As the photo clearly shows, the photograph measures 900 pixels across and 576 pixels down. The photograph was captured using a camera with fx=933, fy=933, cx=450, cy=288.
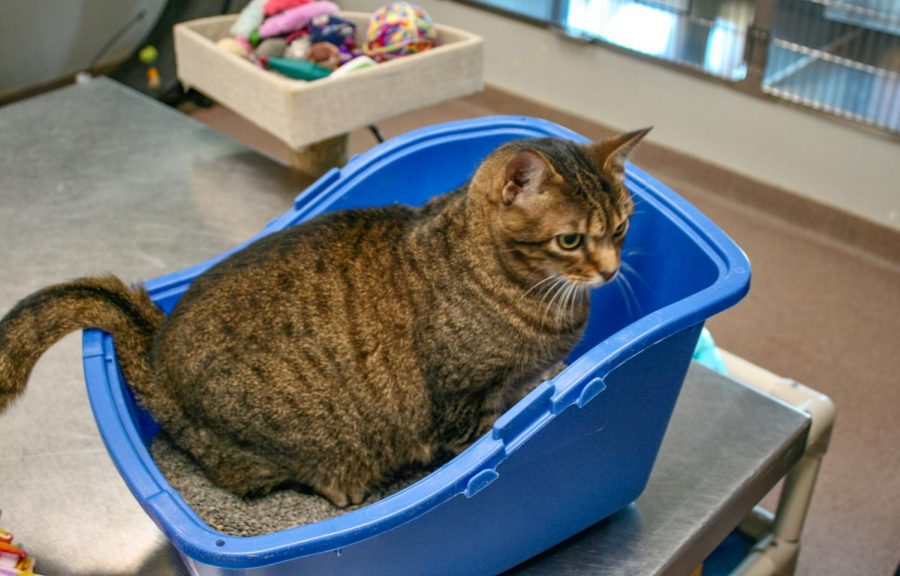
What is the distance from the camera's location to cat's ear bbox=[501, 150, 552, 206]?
2.92 ft

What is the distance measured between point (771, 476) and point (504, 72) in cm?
207

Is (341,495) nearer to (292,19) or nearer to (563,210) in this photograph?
(563,210)

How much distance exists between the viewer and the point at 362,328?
3.24 feet

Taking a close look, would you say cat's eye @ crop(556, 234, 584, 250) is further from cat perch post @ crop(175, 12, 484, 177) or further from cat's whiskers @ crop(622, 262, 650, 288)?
cat perch post @ crop(175, 12, 484, 177)

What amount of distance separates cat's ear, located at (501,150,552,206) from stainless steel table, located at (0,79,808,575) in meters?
0.33

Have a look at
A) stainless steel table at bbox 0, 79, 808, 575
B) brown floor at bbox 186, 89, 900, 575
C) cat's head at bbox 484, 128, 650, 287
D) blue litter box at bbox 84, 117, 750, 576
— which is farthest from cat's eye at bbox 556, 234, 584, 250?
brown floor at bbox 186, 89, 900, 575

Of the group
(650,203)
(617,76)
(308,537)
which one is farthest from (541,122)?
(617,76)

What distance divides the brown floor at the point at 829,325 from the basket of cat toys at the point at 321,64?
90cm

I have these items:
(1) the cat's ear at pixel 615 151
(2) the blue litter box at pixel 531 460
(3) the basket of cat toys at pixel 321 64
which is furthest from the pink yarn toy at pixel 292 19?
(1) the cat's ear at pixel 615 151

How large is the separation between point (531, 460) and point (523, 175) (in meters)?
0.29

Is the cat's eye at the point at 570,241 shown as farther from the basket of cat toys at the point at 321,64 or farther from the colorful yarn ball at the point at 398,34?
the colorful yarn ball at the point at 398,34

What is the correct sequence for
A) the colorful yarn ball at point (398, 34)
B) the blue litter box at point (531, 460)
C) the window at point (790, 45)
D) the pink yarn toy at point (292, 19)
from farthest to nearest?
the window at point (790, 45) → the pink yarn toy at point (292, 19) → the colorful yarn ball at point (398, 34) → the blue litter box at point (531, 460)

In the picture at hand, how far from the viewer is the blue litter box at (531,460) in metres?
0.72

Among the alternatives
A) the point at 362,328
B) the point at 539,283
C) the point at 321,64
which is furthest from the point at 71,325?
the point at 321,64
